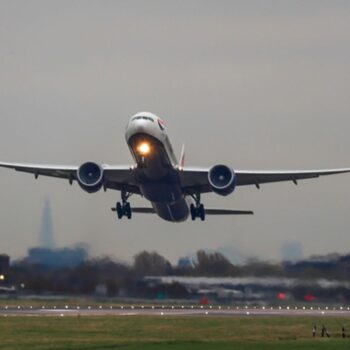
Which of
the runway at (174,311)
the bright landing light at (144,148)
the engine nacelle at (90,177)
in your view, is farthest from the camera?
the runway at (174,311)

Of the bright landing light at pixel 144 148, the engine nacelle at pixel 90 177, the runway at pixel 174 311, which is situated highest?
the bright landing light at pixel 144 148

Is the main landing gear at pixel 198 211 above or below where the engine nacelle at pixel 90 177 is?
below

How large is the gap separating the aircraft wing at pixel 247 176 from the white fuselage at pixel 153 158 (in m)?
0.90

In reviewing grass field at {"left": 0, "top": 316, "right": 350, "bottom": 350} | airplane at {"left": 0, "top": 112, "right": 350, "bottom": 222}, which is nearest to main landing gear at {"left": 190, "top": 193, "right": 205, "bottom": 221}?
airplane at {"left": 0, "top": 112, "right": 350, "bottom": 222}

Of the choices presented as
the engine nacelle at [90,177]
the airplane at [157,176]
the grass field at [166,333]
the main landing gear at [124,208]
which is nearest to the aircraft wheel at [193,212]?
the airplane at [157,176]

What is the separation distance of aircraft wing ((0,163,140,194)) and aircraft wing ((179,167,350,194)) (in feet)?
10.0

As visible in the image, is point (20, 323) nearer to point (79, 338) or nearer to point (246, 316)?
point (79, 338)

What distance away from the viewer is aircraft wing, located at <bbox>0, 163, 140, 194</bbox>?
69.0 meters

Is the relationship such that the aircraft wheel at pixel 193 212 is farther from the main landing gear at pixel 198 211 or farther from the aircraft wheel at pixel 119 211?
the aircraft wheel at pixel 119 211

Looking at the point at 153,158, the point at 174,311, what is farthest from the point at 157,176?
the point at 174,311

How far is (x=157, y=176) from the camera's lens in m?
66.7

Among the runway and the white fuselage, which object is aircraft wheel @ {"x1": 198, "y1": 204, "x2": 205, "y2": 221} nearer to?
the white fuselage

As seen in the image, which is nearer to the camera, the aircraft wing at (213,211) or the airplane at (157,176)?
the airplane at (157,176)

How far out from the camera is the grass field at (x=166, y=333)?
49031 millimetres
